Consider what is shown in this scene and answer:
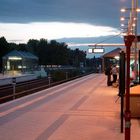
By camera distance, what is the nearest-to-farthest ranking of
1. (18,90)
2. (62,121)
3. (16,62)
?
(62,121), (18,90), (16,62)

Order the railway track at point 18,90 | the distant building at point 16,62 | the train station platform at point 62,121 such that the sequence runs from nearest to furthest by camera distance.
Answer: the train station platform at point 62,121, the railway track at point 18,90, the distant building at point 16,62

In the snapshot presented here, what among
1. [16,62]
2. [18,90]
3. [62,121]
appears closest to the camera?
[62,121]

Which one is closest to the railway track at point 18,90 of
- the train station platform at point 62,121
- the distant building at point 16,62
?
the train station platform at point 62,121

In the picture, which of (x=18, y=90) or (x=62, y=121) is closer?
(x=62, y=121)

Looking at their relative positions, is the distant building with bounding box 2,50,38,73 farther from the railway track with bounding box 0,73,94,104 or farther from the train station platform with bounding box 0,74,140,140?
the train station platform with bounding box 0,74,140,140

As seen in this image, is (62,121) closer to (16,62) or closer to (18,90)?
(18,90)

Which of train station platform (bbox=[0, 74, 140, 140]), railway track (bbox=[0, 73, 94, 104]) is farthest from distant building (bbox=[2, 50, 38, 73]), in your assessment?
train station platform (bbox=[0, 74, 140, 140])

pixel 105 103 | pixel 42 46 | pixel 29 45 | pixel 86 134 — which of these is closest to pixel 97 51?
pixel 105 103

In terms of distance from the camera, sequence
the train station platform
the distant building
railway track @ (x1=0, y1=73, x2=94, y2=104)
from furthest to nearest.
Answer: the distant building
railway track @ (x1=0, y1=73, x2=94, y2=104)
the train station platform

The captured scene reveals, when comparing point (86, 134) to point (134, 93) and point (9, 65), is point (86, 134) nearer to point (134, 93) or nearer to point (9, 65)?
point (134, 93)

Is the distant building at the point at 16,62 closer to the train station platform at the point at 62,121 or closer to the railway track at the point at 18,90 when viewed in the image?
the railway track at the point at 18,90

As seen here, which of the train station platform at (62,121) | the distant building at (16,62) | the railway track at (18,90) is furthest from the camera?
the distant building at (16,62)

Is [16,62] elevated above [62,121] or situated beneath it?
elevated above

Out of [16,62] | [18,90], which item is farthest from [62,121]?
[16,62]
